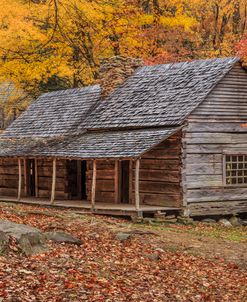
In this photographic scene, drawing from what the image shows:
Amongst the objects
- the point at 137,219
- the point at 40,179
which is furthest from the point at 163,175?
the point at 40,179

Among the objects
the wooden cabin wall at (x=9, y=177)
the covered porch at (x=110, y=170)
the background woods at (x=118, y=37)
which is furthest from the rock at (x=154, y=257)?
the background woods at (x=118, y=37)

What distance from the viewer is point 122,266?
1267 centimetres

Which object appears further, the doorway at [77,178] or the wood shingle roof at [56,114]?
the wood shingle roof at [56,114]

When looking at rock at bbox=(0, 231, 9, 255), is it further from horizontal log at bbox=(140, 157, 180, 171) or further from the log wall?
the log wall

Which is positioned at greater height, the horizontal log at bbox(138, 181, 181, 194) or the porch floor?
the horizontal log at bbox(138, 181, 181, 194)

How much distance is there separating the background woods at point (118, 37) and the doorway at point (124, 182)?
30.9 feet

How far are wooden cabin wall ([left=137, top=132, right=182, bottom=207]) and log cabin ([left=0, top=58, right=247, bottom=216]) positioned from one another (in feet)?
0.13

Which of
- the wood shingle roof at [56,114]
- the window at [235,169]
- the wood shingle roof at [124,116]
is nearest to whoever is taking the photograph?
the wood shingle roof at [124,116]

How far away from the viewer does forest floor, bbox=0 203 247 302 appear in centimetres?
1020

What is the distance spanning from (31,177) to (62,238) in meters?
14.9

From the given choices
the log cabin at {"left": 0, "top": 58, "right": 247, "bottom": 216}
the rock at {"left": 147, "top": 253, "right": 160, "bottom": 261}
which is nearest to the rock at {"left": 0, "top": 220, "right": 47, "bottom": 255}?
the rock at {"left": 147, "top": 253, "right": 160, "bottom": 261}

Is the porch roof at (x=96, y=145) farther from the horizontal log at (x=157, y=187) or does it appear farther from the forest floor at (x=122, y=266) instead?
the forest floor at (x=122, y=266)

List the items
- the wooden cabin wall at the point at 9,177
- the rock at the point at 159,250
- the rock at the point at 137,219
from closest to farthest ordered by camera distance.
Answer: the rock at the point at 159,250 < the rock at the point at 137,219 < the wooden cabin wall at the point at 9,177

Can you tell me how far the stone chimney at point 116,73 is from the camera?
27.4m
